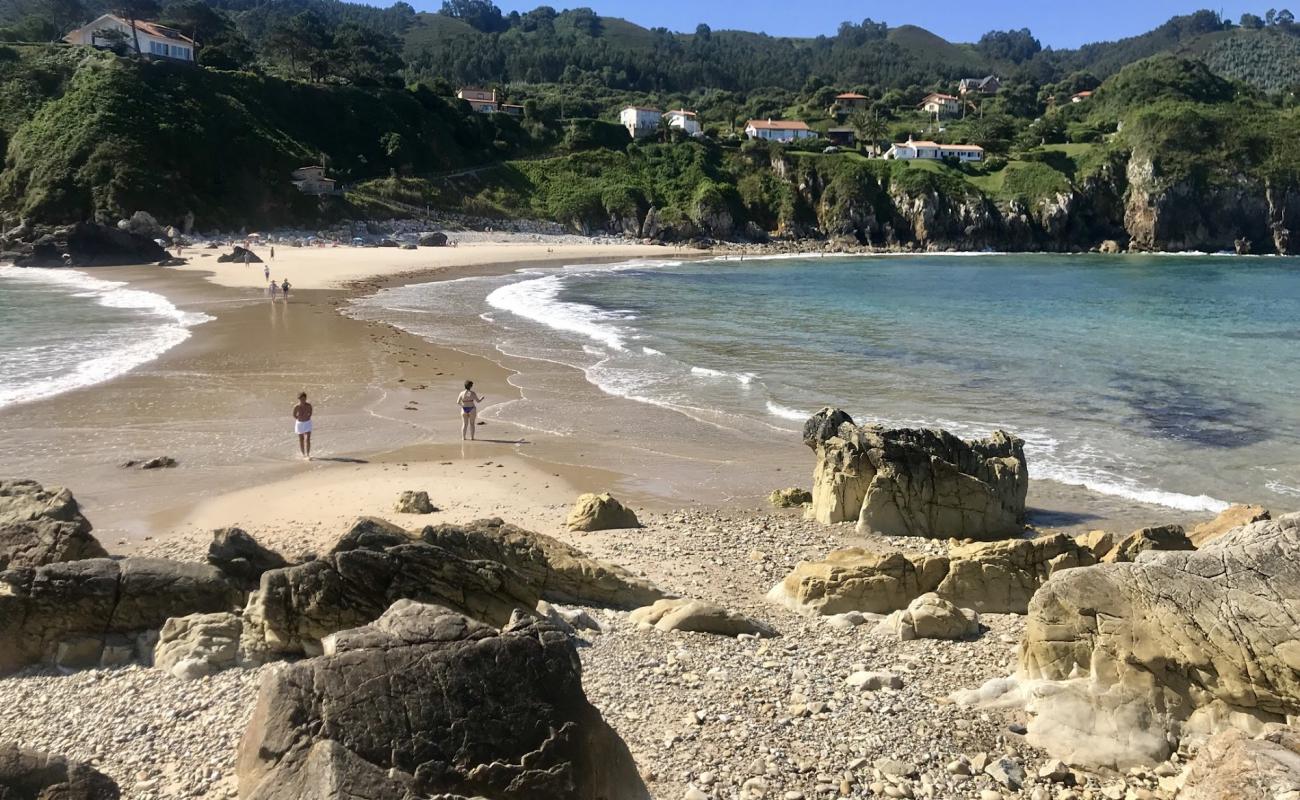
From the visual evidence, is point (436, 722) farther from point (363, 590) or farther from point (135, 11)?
point (135, 11)

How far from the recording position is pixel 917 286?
171ft

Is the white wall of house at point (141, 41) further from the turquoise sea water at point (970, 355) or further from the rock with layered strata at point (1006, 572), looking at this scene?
the rock with layered strata at point (1006, 572)

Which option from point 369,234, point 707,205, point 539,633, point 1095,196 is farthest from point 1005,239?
point 539,633

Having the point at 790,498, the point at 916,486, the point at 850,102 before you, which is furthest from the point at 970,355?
the point at 850,102

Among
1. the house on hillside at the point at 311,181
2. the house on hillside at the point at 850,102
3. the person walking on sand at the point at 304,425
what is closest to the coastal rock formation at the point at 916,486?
the person walking on sand at the point at 304,425

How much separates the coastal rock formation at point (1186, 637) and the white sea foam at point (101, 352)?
1970 centimetres

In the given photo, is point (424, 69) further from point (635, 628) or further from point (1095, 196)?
point (635, 628)

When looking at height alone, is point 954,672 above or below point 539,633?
below

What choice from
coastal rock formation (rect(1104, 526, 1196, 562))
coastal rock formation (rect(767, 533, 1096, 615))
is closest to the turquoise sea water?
coastal rock formation (rect(1104, 526, 1196, 562))

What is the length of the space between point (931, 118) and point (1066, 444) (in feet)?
449

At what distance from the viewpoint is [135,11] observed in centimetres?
8244

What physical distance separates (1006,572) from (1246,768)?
4.43m

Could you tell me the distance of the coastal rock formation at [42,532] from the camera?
8.22 metres

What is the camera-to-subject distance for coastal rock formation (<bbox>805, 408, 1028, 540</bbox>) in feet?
39.9
